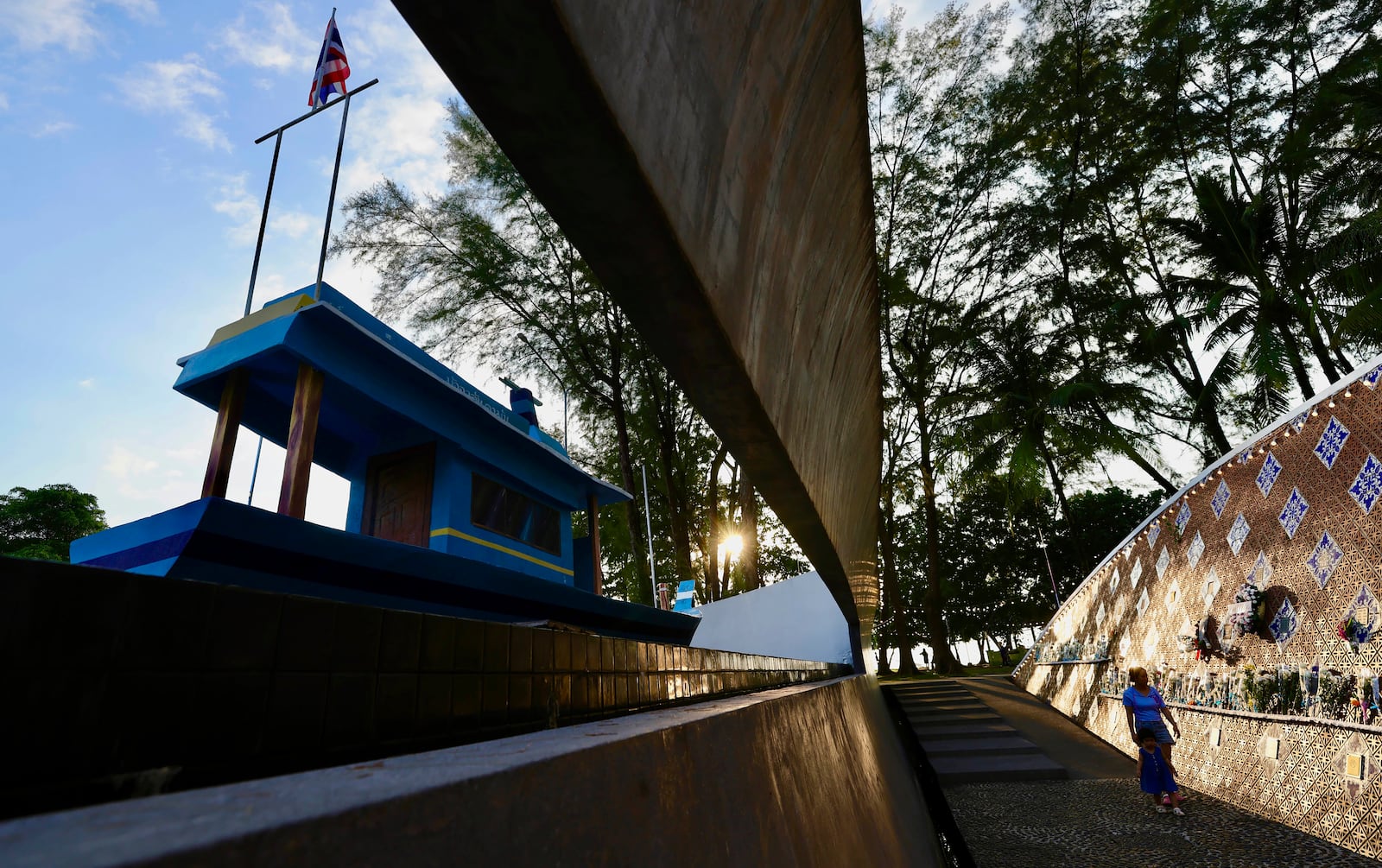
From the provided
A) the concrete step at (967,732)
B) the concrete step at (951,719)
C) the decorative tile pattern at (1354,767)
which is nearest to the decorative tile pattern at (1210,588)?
the decorative tile pattern at (1354,767)

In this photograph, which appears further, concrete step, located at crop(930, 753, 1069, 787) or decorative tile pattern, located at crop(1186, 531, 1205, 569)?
concrete step, located at crop(930, 753, 1069, 787)

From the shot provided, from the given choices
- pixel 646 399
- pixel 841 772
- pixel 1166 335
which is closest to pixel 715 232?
pixel 841 772

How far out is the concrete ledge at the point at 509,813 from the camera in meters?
0.46

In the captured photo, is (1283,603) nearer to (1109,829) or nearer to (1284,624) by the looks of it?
(1284,624)

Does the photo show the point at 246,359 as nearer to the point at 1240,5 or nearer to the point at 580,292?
the point at 580,292

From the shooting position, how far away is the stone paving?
4930mm

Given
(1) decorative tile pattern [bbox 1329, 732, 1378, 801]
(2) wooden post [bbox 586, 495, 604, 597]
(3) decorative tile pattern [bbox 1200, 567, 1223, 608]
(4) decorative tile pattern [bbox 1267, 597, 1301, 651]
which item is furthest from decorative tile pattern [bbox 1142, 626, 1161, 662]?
(2) wooden post [bbox 586, 495, 604, 597]

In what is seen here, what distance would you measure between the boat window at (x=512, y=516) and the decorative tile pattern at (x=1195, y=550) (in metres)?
7.36

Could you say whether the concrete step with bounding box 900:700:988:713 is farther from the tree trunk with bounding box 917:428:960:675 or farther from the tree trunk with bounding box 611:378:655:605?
the tree trunk with bounding box 917:428:960:675

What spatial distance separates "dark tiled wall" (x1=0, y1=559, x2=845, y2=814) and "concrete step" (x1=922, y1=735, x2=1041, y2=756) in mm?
9153

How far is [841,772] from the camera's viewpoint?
9.25ft

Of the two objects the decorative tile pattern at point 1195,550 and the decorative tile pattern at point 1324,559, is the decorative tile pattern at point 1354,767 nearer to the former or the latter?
the decorative tile pattern at point 1324,559

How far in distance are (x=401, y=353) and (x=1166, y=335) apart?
1940 cm

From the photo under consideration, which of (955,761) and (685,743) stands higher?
(685,743)
